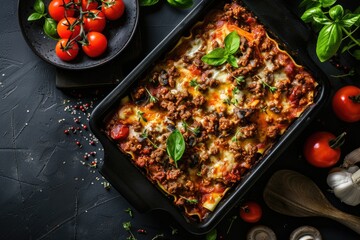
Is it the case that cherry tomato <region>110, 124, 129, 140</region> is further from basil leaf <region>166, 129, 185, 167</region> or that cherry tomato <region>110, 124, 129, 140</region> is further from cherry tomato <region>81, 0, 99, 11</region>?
cherry tomato <region>81, 0, 99, 11</region>

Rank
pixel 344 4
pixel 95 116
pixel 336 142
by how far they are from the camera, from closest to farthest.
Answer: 1. pixel 95 116
2. pixel 336 142
3. pixel 344 4

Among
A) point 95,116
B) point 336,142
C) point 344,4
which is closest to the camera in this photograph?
point 95,116

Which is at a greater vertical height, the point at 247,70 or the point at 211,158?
the point at 247,70

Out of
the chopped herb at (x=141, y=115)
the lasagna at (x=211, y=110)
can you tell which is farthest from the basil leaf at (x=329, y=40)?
the chopped herb at (x=141, y=115)

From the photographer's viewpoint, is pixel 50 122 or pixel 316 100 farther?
pixel 50 122

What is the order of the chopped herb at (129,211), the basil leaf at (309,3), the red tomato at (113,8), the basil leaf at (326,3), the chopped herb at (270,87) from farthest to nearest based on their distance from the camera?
the chopped herb at (129,211), the red tomato at (113,8), the basil leaf at (309,3), the chopped herb at (270,87), the basil leaf at (326,3)

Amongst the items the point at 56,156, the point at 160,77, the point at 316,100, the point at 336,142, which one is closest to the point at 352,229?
the point at 336,142

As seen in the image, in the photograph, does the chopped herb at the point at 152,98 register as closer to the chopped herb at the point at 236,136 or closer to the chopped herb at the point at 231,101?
the chopped herb at the point at 231,101

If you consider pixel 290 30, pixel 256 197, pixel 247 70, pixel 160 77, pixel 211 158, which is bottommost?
pixel 256 197

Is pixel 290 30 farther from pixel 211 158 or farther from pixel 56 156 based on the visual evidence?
pixel 56 156
